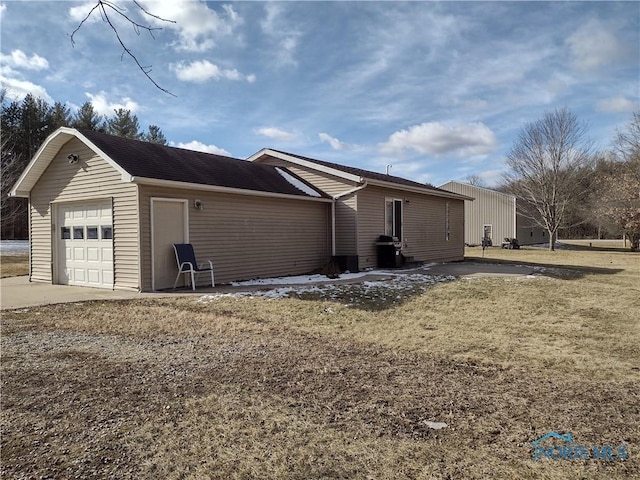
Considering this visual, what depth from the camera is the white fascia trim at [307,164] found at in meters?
13.1

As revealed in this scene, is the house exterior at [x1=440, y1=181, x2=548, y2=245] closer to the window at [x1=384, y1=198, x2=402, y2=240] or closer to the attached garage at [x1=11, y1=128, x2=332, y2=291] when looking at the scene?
the window at [x1=384, y1=198, x2=402, y2=240]

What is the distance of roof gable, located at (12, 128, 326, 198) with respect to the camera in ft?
30.2

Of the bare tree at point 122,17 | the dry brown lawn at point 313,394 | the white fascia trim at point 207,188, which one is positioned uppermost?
the bare tree at point 122,17

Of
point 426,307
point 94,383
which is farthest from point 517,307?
point 94,383

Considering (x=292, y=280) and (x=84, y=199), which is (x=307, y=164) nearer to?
(x=292, y=280)

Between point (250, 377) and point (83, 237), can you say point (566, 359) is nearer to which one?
point (250, 377)

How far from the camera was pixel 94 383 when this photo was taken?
3777 millimetres

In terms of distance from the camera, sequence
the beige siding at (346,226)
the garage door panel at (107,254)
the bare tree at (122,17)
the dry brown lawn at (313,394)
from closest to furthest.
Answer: the dry brown lawn at (313,394)
the bare tree at (122,17)
the garage door panel at (107,254)
the beige siding at (346,226)

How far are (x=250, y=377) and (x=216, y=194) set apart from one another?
713cm

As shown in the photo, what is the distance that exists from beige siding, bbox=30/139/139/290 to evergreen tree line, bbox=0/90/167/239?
51.9 feet

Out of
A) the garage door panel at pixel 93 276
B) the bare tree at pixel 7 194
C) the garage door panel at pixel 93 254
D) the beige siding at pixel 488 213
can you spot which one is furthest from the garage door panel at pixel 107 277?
the beige siding at pixel 488 213

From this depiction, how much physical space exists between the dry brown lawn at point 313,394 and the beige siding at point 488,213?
27647mm

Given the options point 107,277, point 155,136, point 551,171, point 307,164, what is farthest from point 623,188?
point 155,136

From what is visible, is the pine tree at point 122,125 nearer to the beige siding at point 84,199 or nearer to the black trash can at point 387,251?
the beige siding at point 84,199
